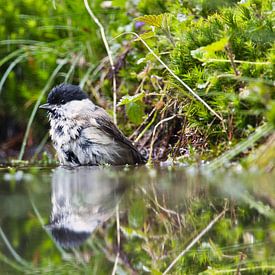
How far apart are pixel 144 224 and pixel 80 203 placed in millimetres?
484

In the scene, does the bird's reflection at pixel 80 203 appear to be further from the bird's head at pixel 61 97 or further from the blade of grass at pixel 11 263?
the bird's head at pixel 61 97

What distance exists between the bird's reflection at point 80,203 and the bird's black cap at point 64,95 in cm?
153

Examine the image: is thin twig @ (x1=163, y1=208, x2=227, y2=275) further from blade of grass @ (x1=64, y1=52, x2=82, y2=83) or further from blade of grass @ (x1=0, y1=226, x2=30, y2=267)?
blade of grass @ (x1=64, y1=52, x2=82, y2=83)

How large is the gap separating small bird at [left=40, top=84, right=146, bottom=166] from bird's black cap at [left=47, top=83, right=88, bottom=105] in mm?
140

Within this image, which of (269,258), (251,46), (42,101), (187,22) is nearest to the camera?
(269,258)

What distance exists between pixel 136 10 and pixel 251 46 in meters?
2.20

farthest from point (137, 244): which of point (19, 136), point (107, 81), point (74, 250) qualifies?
point (19, 136)

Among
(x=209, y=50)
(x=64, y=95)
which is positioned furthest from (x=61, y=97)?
(x=209, y=50)

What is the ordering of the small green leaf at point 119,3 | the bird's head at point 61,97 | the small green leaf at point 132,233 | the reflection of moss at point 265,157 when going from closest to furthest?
1. the small green leaf at point 132,233
2. the reflection of moss at point 265,157
3. the bird's head at point 61,97
4. the small green leaf at point 119,3

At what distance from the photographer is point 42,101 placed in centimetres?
652

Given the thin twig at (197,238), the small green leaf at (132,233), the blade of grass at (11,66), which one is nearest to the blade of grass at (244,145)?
the thin twig at (197,238)

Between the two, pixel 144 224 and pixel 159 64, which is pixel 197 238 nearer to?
pixel 144 224

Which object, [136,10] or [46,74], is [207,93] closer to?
[136,10]

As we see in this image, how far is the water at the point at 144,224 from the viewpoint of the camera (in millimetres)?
1900
